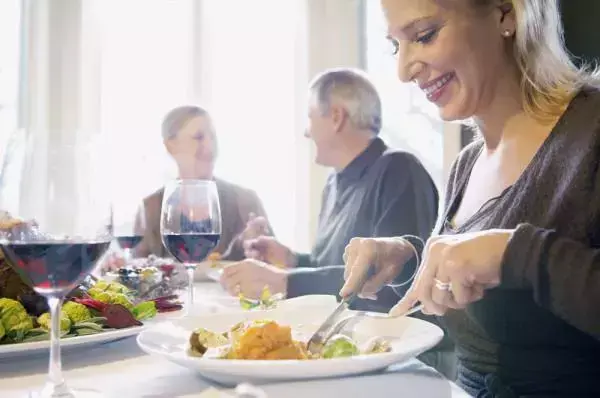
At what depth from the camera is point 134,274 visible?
1.11 metres

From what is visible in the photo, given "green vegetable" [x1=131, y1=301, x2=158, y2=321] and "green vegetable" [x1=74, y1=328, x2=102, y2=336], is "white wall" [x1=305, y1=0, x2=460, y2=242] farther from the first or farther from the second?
"green vegetable" [x1=74, y1=328, x2=102, y2=336]

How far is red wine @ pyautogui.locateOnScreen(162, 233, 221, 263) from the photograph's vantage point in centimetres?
102

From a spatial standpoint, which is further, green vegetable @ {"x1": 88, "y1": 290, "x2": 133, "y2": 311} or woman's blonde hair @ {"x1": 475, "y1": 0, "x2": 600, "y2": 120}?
woman's blonde hair @ {"x1": 475, "y1": 0, "x2": 600, "y2": 120}

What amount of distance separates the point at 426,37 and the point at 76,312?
68 centimetres

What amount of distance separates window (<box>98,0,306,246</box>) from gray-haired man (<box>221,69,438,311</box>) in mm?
1199

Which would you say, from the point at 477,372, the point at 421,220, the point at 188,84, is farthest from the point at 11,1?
the point at 477,372

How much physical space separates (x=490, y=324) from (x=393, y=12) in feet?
1.70

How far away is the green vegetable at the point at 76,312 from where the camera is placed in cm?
71

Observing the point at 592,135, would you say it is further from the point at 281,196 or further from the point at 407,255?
the point at 281,196

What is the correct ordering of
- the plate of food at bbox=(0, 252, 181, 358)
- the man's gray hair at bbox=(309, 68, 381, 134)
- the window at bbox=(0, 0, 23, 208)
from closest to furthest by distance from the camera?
1. the plate of food at bbox=(0, 252, 181, 358)
2. the man's gray hair at bbox=(309, 68, 381, 134)
3. the window at bbox=(0, 0, 23, 208)

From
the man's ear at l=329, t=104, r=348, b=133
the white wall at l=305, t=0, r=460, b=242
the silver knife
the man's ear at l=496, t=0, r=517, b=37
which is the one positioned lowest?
the silver knife

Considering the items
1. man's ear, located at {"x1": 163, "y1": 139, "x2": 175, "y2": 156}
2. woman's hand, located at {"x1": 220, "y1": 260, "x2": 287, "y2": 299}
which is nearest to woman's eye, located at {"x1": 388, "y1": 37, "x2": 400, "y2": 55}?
woman's hand, located at {"x1": 220, "y1": 260, "x2": 287, "y2": 299}

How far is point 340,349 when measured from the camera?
622mm

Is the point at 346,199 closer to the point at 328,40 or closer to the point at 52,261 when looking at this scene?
the point at 52,261
